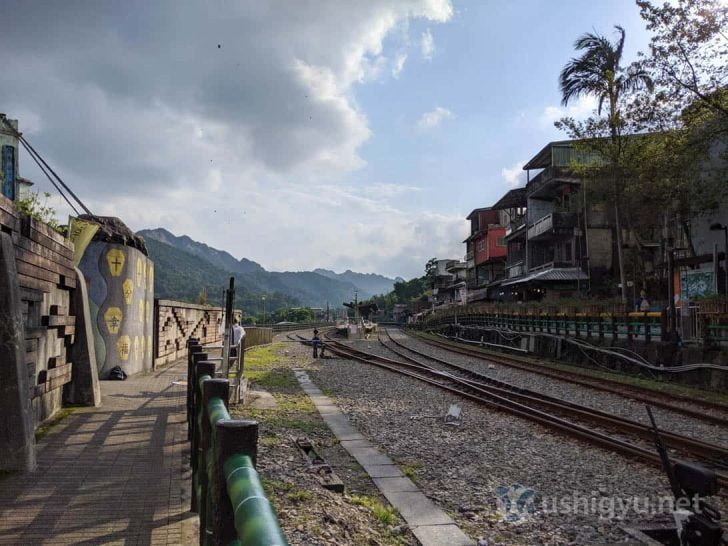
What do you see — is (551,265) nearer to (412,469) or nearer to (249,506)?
(412,469)

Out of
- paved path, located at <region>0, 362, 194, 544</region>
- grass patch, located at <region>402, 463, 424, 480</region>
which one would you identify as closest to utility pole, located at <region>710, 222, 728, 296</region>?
grass patch, located at <region>402, 463, 424, 480</region>

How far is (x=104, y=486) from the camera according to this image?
4.73 meters

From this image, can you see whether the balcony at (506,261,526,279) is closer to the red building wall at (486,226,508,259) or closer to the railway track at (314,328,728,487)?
the red building wall at (486,226,508,259)

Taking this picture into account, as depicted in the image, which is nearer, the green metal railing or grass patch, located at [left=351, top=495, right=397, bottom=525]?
grass patch, located at [left=351, top=495, right=397, bottom=525]

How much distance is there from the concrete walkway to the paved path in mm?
2023

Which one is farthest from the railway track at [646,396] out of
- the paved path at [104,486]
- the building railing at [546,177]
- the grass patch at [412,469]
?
the building railing at [546,177]

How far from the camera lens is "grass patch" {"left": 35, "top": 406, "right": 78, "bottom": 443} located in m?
6.36

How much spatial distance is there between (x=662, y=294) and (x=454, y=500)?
77.6 feet

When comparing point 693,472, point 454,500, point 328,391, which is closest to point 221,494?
point 693,472

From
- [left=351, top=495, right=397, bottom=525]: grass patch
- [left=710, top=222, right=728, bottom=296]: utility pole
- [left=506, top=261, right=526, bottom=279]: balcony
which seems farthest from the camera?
[left=506, top=261, right=526, bottom=279]: balcony

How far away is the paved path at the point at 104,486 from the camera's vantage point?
3.77 metres

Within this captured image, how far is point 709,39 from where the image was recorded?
52.1ft

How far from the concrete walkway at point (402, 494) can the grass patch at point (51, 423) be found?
146 inches

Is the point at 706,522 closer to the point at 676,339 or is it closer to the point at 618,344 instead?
the point at 676,339
